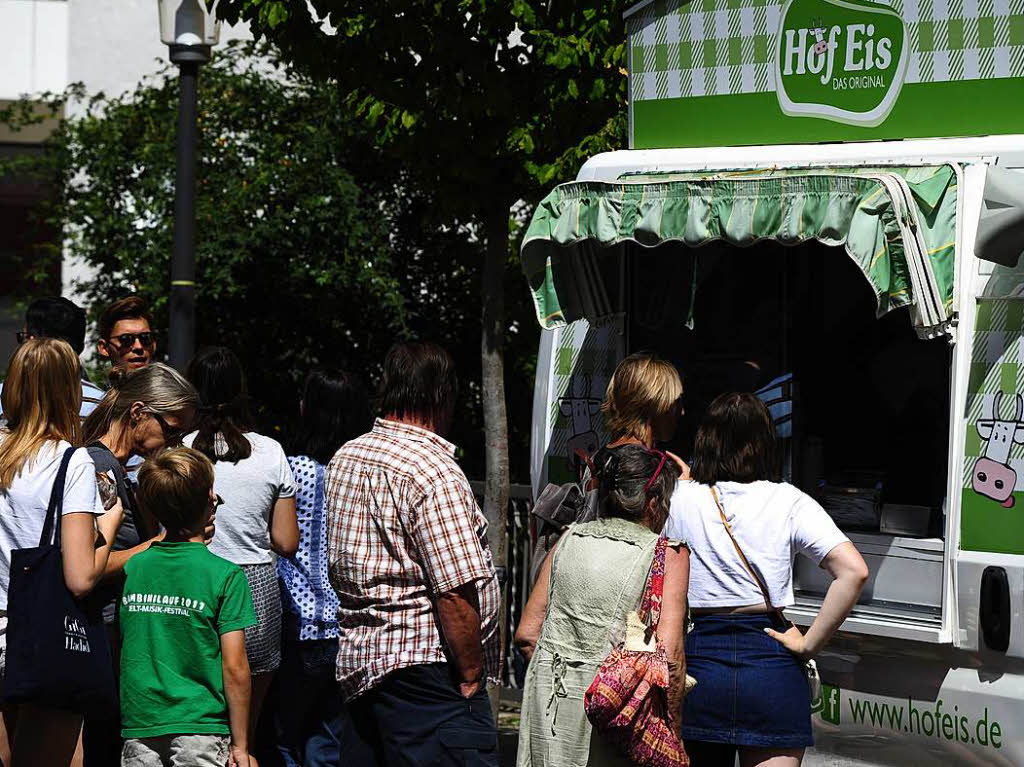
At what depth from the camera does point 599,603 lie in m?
4.06

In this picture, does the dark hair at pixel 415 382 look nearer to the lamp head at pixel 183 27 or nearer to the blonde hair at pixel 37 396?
the blonde hair at pixel 37 396

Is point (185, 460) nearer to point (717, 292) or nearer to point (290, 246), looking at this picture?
point (717, 292)

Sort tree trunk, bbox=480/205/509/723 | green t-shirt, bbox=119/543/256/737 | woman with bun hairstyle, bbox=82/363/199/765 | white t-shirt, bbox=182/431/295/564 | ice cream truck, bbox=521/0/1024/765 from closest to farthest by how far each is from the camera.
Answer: green t-shirt, bbox=119/543/256/737 → ice cream truck, bbox=521/0/1024/765 → woman with bun hairstyle, bbox=82/363/199/765 → white t-shirt, bbox=182/431/295/564 → tree trunk, bbox=480/205/509/723

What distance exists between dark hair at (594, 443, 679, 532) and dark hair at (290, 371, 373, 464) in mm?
1837

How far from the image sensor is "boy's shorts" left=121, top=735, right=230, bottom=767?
438cm

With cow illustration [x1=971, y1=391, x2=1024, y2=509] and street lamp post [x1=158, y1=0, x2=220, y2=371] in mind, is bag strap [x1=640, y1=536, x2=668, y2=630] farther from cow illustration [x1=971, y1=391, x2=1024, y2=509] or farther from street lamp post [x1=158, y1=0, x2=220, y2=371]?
street lamp post [x1=158, y1=0, x2=220, y2=371]

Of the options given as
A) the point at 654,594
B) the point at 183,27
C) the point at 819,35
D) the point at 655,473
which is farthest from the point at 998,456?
the point at 183,27

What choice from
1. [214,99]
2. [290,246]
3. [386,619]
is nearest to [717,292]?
[386,619]

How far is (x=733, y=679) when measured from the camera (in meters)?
4.44

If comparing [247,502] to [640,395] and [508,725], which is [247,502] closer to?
[640,395]

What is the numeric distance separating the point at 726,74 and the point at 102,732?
3515 mm

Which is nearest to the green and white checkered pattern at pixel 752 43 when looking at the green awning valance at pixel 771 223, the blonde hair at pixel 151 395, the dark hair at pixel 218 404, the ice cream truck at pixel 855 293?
the ice cream truck at pixel 855 293

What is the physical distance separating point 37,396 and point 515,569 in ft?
16.9

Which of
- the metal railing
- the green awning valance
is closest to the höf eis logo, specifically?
the green awning valance
